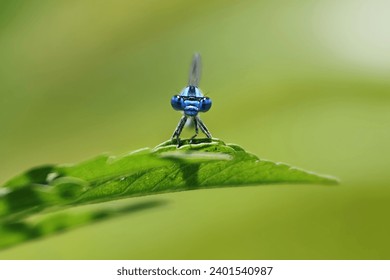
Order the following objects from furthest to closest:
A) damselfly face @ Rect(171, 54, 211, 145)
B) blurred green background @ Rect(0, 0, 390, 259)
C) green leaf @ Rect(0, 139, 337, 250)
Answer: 1. blurred green background @ Rect(0, 0, 390, 259)
2. damselfly face @ Rect(171, 54, 211, 145)
3. green leaf @ Rect(0, 139, 337, 250)

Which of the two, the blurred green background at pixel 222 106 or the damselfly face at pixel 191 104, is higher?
the blurred green background at pixel 222 106

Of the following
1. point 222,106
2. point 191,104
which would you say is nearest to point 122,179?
point 191,104

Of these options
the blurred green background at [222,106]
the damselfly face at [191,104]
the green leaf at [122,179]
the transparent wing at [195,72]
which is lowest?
the green leaf at [122,179]

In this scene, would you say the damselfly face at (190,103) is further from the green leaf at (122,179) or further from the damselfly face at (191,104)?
the green leaf at (122,179)

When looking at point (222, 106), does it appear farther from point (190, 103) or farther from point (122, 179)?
point (122, 179)

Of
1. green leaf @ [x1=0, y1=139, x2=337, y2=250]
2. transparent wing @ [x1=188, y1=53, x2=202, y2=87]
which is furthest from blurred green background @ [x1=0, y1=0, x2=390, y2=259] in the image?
green leaf @ [x1=0, y1=139, x2=337, y2=250]

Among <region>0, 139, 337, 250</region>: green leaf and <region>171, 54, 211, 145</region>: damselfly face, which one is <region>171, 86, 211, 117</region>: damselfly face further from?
<region>0, 139, 337, 250</region>: green leaf

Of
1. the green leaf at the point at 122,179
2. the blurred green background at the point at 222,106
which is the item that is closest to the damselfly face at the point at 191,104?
the green leaf at the point at 122,179
